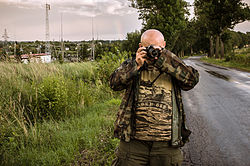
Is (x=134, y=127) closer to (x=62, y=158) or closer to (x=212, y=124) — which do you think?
(x=62, y=158)

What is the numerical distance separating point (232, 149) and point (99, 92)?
4.41 m

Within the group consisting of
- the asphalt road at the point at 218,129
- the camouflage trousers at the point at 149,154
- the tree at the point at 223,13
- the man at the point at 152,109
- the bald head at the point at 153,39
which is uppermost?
the tree at the point at 223,13

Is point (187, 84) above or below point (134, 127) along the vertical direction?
above

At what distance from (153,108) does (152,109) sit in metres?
0.01

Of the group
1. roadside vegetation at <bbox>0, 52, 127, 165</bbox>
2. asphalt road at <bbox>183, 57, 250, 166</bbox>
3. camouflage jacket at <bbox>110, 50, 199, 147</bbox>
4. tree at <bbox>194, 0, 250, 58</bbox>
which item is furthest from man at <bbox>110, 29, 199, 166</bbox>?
tree at <bbox>194, 0, 250, 58</bbox>

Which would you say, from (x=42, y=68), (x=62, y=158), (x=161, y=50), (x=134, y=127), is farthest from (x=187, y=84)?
(x=42, y=68)

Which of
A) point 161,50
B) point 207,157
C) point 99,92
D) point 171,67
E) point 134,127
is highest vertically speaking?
point 161,50

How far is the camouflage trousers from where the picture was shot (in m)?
2.00

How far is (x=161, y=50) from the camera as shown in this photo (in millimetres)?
2000

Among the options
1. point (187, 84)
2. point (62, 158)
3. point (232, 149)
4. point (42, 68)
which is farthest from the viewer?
point (42, 68)

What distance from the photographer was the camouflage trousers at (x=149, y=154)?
2.00 meters

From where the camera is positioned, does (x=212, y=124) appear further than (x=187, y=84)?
Yes

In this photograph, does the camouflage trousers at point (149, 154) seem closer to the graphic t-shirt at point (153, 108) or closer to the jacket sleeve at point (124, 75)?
the graphic t-shirt at point (153, 108)

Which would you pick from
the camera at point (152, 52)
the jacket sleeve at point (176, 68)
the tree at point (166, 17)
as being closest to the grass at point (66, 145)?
the jacket sleeve at point (176, 68)
